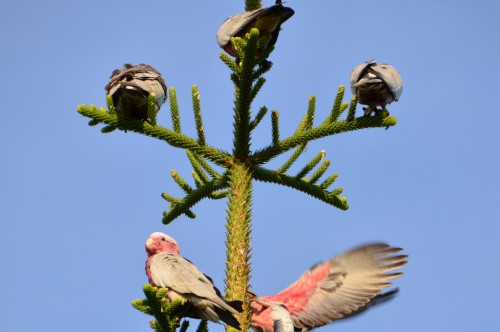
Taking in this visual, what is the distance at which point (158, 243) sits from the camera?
6152 millimetres

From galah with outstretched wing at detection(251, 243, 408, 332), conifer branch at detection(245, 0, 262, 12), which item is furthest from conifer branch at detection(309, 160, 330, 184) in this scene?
conifer branch at detection(245, 0, 262, 12)

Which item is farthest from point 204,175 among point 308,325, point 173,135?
point 308,325

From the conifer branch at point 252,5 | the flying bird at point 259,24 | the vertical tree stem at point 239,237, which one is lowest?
the vertical tree stem at point 239,237

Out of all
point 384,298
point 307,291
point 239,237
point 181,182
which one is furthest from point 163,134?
point 384,298

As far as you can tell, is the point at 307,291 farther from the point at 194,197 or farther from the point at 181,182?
the point at 181,182

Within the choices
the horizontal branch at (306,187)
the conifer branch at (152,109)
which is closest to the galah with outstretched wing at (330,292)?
the horizontal branch at (306,187)

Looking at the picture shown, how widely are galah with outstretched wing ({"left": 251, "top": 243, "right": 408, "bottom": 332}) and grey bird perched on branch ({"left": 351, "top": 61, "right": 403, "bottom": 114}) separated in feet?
4.74

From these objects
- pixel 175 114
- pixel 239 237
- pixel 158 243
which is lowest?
pixel 239 237

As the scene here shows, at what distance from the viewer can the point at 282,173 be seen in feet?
19.6

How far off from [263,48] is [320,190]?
50.1 inches

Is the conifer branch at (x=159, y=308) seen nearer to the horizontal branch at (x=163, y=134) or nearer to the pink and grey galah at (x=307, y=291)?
the pink and grey galah at (x=307, y=291)

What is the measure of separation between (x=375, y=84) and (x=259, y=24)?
3.42 ft

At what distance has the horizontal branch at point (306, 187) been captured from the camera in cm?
589

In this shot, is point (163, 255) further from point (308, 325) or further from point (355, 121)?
point (355, 121)
